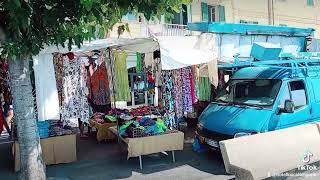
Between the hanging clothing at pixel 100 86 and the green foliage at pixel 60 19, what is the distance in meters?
5.03

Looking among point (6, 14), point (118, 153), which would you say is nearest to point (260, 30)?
point (118, 153)

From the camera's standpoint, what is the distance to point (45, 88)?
24.4ft

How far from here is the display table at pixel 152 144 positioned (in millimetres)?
7598

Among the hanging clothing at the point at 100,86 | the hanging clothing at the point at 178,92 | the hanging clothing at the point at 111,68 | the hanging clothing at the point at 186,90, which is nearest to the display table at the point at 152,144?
the hanging clothing at the point at 178,92

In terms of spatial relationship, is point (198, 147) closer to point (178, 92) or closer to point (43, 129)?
point (178, 92)

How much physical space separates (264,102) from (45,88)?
4268mm

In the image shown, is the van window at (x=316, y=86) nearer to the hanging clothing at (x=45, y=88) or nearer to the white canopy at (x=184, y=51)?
the white canopy at (x=184, y=51)

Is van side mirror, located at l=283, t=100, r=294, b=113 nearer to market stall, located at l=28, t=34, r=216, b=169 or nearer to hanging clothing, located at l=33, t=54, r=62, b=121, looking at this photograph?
market stall, located at l=28, t=34, r=216, b=169

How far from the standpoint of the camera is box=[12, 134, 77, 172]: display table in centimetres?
804

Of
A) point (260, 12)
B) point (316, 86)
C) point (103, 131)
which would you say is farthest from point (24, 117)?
point (260, 12)

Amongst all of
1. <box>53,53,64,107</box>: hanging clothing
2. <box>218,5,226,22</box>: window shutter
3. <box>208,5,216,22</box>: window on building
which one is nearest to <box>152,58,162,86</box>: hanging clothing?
<box>53,53,64,107</box>: hanging clothing

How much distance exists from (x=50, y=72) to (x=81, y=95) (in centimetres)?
122

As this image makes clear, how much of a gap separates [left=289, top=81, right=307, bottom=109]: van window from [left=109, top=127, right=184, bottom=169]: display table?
2.41 m

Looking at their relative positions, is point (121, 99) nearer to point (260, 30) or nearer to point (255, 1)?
point (260, 30)
